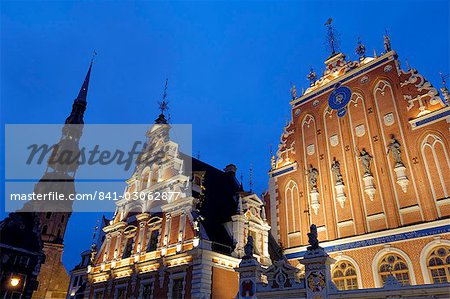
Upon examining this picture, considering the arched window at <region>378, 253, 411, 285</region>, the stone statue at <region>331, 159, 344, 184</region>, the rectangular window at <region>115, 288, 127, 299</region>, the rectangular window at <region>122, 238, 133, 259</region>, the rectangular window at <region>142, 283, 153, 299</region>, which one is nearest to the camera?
the arched window at <region>378, 253, 411, 285</region>

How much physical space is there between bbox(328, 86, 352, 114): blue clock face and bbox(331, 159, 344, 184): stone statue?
375 cm

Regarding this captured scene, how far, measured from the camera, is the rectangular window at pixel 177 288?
20.1 meters

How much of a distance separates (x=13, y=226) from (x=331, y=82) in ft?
102

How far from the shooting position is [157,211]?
2452 cm

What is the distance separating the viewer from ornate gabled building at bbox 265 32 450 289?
16.2m

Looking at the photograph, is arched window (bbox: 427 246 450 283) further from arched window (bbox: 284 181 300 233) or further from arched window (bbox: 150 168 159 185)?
arched window (bbox: 150 168 159 185)

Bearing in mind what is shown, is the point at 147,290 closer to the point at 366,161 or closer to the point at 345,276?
the point at 345,276

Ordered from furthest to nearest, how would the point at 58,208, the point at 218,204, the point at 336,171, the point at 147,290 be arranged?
the point at 58,208
the point at 218,204
the point at 147,290
the point at 336,171

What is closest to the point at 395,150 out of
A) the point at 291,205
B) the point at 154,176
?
the point at 291,205

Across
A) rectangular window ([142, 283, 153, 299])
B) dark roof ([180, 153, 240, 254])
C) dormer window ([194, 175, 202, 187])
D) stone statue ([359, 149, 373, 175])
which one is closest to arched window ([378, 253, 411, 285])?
stone statue ([359, 149, 373, 175])

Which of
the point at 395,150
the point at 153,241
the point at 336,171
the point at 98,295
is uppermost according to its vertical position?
the point at 395,150

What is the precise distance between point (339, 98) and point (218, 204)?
1118cm

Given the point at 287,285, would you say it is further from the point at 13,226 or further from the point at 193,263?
the point at 13,226

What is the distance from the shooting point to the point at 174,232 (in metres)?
22.4
